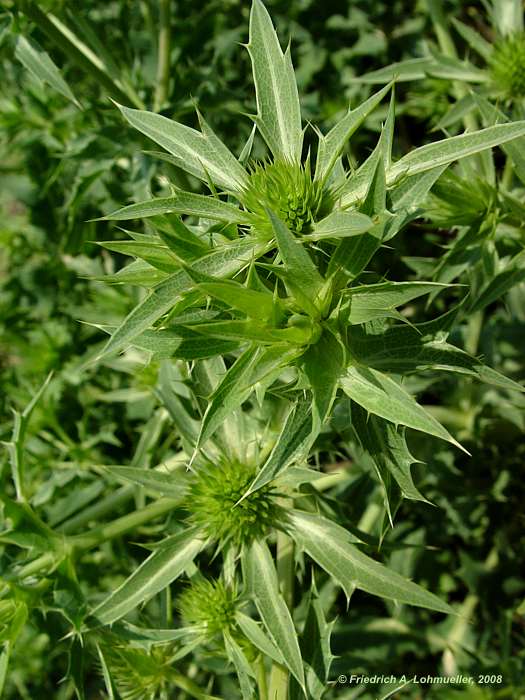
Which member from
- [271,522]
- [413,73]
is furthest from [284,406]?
[413,73]

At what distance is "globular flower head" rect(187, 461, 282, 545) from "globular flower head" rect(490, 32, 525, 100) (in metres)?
1.33

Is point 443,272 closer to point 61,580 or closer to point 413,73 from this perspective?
point 413,73

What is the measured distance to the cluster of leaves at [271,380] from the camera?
1.25 meters

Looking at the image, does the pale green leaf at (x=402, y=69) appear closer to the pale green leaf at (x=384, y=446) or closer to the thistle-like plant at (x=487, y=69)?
the thistle-like plant at (x=487, y=69)

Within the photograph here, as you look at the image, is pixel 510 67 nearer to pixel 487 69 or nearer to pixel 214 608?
pixel 487 69

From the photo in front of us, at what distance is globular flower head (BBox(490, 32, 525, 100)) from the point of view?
6.88ft

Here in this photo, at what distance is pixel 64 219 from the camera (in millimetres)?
3191

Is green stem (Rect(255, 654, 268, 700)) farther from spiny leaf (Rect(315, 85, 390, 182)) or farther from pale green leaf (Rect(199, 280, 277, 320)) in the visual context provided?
spiny leaf (Rect(315, 85, 390, 182))

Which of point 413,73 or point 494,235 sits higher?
point 413,73

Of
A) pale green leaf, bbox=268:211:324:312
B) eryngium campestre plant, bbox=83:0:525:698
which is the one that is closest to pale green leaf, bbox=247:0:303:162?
eryngium campestre plant, bbox=83:0:525:698

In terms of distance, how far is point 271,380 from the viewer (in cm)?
129

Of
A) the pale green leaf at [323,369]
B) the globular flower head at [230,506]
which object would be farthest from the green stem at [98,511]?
the pale green leaf at [323,369]

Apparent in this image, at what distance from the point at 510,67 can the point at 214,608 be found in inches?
65.5

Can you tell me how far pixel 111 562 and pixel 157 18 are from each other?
2.25 metres
